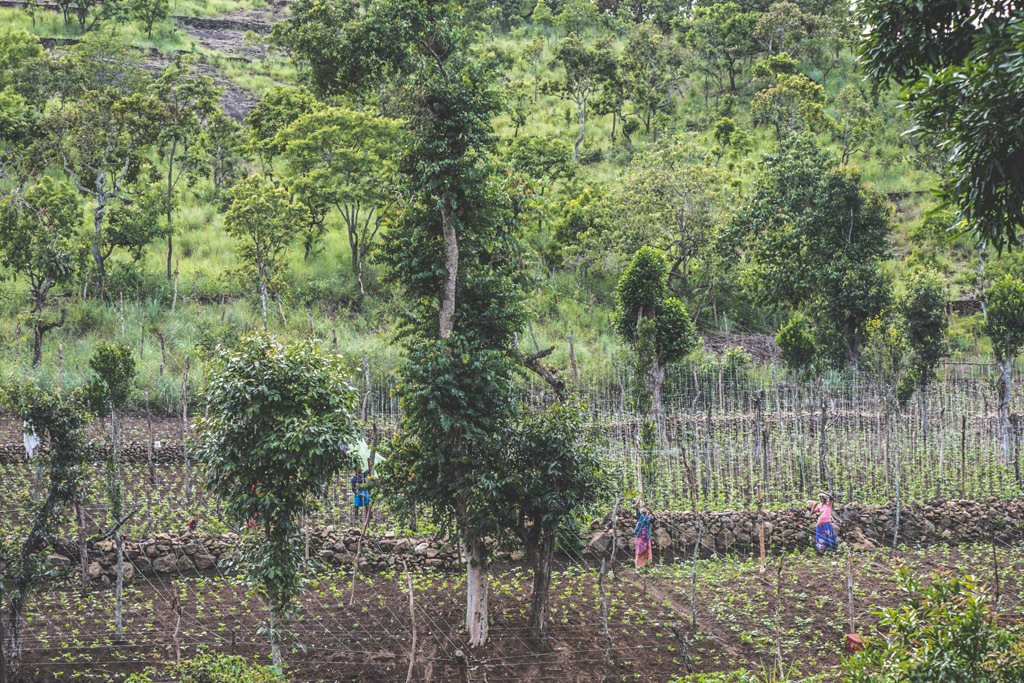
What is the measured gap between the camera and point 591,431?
11.4 meters

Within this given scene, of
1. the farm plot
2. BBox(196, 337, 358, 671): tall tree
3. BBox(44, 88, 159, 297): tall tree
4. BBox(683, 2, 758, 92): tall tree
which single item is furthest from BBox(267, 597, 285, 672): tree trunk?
BBox(683, 2, 758, 92): tall tree

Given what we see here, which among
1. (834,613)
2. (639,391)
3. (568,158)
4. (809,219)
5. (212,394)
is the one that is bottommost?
(834,613)

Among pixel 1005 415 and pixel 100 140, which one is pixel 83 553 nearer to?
pixel 1005 415

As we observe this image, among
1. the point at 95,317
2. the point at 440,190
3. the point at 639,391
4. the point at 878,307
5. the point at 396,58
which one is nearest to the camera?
the point at 440,190

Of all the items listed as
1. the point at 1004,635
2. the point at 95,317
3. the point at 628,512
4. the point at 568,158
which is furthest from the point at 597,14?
the point at 1004,635

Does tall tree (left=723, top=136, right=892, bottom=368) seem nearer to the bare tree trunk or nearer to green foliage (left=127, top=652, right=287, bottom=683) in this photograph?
green foliage (left=127, top=652, right=287, bottom=683)

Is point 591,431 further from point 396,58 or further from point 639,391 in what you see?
point 396,58

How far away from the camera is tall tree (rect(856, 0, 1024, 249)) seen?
5973 mm

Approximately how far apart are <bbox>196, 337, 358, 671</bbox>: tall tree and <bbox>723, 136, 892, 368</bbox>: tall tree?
53.8 ft

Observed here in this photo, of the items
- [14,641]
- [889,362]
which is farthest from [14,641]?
[889,362]

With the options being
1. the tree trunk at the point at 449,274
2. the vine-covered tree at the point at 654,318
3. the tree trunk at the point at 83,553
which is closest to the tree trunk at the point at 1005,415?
the vine-covered tree at the point at 654,318

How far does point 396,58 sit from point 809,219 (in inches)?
513

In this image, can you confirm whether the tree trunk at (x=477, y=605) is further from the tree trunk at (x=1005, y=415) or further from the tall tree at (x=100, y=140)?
the tall tree at (x=100, y=140)

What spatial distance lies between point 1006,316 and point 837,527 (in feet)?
24.0
